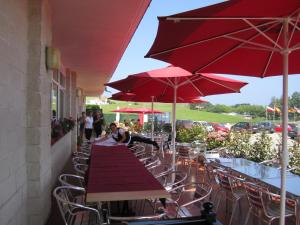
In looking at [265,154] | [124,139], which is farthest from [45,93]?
[265,154]

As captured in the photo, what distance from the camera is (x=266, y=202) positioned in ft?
14.8

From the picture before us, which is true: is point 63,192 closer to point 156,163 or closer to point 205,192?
point 205,192

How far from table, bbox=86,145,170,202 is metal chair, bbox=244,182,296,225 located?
1198 millimetres

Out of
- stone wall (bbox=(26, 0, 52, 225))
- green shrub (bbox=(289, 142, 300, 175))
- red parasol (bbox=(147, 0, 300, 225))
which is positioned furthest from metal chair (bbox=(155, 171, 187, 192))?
green shrub (bbox=(289, 142, 300, 175))

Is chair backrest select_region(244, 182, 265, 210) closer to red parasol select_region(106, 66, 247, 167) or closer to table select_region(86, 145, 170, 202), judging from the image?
table select_region(86, 145, 170, 202)

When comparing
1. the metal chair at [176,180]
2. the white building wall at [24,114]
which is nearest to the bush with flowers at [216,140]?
the metal chair at [176,180]

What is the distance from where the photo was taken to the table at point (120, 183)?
312cm

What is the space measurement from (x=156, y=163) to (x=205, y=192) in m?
2.02

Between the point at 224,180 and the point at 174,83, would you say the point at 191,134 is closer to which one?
the point at 174,83

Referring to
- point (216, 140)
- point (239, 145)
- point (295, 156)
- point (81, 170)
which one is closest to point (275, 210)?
point (81, 170)

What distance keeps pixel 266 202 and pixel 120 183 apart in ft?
6.68

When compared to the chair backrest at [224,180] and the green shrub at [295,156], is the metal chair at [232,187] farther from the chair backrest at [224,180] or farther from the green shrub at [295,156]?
→ the green shrub at [295,156]

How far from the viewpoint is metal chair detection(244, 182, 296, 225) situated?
4023 mm

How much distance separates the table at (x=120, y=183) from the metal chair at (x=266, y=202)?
3.93 feet
